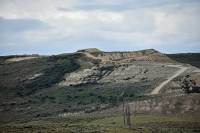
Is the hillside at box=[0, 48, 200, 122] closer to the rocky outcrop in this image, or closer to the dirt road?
the rocky outcrop

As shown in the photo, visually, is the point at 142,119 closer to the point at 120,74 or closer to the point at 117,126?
the point at 117,126

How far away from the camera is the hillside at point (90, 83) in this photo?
96312 mm

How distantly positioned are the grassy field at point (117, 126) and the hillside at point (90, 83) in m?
13.0

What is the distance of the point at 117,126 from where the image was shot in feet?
201

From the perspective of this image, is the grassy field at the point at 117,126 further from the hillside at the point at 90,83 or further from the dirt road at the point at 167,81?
the dirt road at the point at 167,81

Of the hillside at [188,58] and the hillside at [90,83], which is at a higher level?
the hillside at [188,58]

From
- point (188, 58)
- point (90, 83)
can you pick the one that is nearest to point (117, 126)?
→ point (90, 83)

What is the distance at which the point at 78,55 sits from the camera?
14875 cm

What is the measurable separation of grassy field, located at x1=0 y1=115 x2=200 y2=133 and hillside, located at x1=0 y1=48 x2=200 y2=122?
513 inches

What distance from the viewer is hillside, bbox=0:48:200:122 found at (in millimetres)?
96312

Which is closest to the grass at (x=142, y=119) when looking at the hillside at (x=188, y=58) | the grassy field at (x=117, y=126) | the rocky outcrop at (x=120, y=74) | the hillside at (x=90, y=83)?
the grassy field at (x=117, y=126)

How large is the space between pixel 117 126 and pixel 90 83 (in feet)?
206

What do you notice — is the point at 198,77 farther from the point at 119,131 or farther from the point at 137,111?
the point at 119,131

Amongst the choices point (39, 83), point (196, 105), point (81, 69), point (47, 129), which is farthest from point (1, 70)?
point (47, 129)
